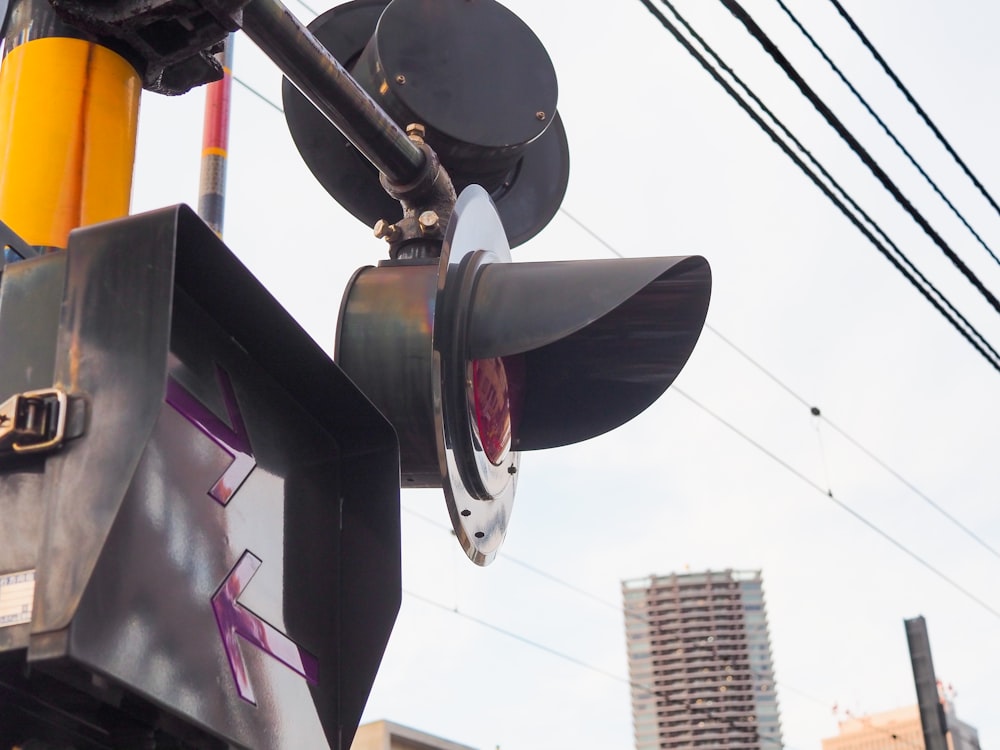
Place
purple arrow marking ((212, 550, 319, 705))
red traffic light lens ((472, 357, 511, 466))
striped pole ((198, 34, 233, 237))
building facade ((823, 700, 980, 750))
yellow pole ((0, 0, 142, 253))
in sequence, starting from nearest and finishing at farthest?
1. purple arrow marking ((212, 550, 319, 705))
2. yellow pole ((0, 0, 142, 253))
3. red traffic light lens ((472, 357, 511, 466))
4. striped pole ((198, 34, 233, 237))
5. building facade ((823, 700, 980, 750))

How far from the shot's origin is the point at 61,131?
2016 millimetres

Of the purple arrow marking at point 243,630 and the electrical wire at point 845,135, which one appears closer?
the purple arrow marking at point 243,630

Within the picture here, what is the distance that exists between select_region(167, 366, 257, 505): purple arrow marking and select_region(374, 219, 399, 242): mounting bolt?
3.89ft

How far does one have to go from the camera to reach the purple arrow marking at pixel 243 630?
→ 1327 mm

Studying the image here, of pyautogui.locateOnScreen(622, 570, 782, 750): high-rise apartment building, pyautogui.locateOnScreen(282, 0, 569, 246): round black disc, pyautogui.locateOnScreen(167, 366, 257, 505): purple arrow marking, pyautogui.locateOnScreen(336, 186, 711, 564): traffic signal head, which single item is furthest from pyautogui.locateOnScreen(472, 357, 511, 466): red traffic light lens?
pyautogui.locateOnScreen(622, 570, 782, 750): high-rise apartment building

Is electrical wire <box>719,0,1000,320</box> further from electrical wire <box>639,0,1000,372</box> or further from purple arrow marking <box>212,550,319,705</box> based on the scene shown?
purple arrow marking <box>212,550,319,705</box>

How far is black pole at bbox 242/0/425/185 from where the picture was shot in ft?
7.01

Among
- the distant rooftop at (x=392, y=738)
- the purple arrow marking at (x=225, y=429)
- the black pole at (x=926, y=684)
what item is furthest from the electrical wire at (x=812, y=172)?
the distant rooftop at (x=392, y=738)

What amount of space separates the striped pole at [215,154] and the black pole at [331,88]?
1203 millimetres

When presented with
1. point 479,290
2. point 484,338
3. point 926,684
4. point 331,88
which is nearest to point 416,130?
point 331,88

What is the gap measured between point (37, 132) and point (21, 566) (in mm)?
1078

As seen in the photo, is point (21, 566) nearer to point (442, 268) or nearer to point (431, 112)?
point (442, 268)

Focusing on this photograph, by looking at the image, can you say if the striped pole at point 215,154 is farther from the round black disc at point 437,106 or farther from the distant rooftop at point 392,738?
the distant rooftop at point 392,738

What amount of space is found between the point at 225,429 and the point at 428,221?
1.25 metres
